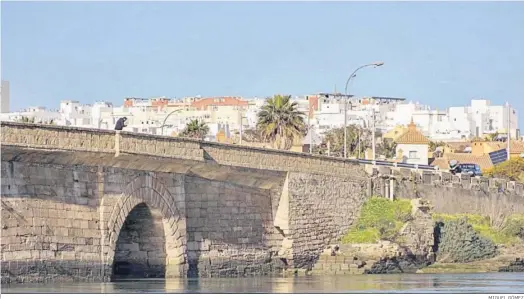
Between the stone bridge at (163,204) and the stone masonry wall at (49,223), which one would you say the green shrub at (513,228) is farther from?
the stone masonry wall at (49,223)

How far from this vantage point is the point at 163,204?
182ft

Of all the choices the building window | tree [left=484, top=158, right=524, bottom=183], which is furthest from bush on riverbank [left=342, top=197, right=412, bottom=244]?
tree [left=484, top=158, right=524, bottom=183]

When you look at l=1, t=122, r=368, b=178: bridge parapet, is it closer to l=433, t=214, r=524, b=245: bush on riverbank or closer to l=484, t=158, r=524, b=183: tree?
l=433, t=214, r=524, b=245: bush on riverbank

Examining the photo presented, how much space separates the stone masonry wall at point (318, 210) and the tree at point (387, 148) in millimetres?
54554

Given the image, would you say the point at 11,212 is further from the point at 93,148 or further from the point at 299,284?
the point at 299,284

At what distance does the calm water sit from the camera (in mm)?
47156

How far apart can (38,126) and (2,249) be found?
405 cm

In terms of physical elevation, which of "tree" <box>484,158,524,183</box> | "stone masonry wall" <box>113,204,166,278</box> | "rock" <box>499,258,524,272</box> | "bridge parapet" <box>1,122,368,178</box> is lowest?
"rock" <box>499,258,524,272</box>

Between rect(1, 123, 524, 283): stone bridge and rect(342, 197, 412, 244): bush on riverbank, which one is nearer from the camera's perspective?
rect(1, 123, 524, 283): stone bridge

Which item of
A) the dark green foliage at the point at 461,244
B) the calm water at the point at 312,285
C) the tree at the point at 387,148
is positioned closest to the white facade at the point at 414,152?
the tree at the point at 387,148

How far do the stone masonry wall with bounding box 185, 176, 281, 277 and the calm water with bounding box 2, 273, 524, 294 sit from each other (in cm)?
150

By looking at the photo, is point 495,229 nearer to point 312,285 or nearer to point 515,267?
point 515,267

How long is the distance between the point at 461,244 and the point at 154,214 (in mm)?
19459

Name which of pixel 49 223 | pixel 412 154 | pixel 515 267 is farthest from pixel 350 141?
pixel 49 223
